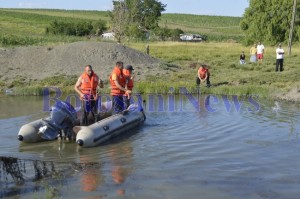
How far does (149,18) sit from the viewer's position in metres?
82.2

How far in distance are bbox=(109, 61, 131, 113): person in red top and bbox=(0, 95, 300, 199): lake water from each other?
871 mm

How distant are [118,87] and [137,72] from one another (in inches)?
476

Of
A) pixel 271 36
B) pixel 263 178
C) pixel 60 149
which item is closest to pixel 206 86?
pixel 60 149

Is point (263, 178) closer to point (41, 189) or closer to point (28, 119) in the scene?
point (41, 189)

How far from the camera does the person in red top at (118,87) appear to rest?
13.4 metres

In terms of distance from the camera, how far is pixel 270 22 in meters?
55.7

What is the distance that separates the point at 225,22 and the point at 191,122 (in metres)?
111

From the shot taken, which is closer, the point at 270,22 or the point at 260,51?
the point at 260,51

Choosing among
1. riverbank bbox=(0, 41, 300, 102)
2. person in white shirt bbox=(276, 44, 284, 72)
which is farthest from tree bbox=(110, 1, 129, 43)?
person in white shirt bbox=(276, 44, 284, 72)

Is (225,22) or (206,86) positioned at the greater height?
(225,22)

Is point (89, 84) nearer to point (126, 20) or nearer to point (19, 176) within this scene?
point (19, 176)

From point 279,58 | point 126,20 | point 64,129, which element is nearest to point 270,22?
point 126,20

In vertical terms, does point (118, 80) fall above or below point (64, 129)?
above

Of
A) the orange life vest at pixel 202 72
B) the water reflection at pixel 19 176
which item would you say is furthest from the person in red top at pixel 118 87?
the orange life vest at pixel 202 72
